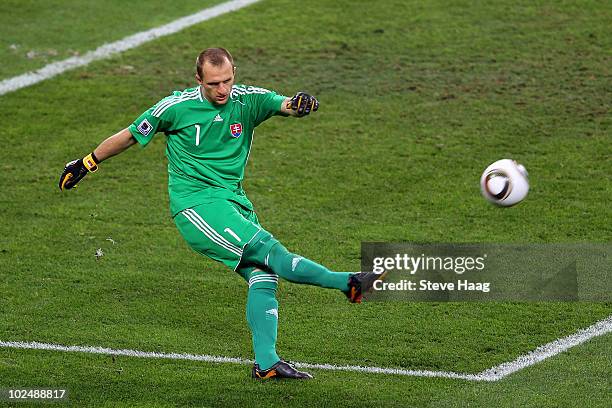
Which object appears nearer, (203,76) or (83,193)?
(203,76)

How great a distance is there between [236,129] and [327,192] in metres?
3.51

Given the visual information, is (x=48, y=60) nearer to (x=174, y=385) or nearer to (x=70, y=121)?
(x=70, y=121)

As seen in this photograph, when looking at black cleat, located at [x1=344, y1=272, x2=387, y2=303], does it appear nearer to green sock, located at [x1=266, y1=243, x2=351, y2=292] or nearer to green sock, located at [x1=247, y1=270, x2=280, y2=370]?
green sock, located at [x1=266, y1=243, x2=351, y2=292]

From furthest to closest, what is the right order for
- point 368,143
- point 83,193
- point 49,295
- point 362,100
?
point 362,100 → point 368,143 → point 83,193 → point 49,295

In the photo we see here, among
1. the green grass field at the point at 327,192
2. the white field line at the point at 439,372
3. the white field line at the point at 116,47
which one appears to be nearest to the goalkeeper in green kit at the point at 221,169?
the white field line at the point at 439,372

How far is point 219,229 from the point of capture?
300 inches

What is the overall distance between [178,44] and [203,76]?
7.63 meters

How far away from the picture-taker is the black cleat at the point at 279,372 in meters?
7.66

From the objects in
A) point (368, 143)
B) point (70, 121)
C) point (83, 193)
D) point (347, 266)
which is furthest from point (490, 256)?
point (70, 121)

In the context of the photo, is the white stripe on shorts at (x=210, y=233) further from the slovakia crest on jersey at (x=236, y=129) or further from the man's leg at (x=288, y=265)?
the slovakia crest on jersey at (x=236, y=129)

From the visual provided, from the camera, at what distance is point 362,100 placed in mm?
13367

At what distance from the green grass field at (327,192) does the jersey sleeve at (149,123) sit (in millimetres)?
1478

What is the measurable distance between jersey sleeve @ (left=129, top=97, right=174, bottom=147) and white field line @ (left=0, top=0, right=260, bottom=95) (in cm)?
648

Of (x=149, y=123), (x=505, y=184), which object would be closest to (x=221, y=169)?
(x=149, y=123)
